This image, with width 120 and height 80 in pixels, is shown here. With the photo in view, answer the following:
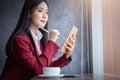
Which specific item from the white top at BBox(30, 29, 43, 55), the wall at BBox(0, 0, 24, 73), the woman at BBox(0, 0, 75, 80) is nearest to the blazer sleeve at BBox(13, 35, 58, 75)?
the woman at BBox(0, 0, 75, 80)

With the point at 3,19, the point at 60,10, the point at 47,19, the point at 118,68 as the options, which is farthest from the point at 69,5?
the point at 118,68

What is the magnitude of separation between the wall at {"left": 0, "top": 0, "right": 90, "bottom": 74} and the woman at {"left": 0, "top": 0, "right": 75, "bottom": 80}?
0.38 feet

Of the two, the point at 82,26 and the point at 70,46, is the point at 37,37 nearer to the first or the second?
the point at 70,46

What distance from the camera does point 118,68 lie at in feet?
3.63

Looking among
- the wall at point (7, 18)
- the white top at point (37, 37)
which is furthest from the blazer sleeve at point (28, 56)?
the wall at point (7, 18)

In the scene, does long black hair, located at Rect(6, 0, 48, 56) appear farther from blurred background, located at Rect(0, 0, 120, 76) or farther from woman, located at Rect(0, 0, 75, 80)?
blurred background, located at Rect(0, 0, 120, 76)

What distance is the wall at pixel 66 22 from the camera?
1330 mm

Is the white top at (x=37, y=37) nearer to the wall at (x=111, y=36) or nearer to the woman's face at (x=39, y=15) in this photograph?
the woman's face at (x=39, y=15)

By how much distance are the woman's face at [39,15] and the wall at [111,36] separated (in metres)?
0.36

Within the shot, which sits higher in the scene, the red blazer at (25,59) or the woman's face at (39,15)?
the woman's face at (39,15)

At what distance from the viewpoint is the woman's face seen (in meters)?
1.25

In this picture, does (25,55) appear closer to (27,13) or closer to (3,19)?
(27,13)

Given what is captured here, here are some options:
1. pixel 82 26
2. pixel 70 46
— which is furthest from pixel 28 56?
pixel 82 26

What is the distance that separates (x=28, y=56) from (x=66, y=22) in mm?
511
